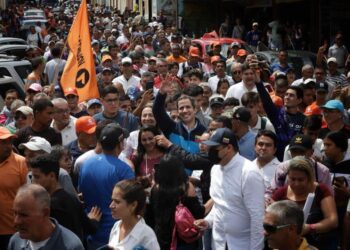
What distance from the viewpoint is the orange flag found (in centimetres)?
1064

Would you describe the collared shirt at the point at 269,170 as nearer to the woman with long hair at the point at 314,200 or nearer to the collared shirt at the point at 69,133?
the woman with long hair at the point at 314,200

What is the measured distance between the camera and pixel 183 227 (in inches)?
241

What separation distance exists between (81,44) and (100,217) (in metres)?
5.16

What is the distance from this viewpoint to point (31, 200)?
4.71 m

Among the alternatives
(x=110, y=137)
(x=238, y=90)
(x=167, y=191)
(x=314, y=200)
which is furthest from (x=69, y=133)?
(x=314, y=200)

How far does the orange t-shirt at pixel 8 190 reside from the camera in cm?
650

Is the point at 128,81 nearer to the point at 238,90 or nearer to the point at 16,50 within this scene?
the point at 238,90

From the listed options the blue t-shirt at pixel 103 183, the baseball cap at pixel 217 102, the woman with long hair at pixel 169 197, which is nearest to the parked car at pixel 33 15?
the baseball cap at pixel 217 102

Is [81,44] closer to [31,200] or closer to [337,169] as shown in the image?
[337,169]

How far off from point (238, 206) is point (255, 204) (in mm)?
184

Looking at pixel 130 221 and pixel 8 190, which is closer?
pixel 130 221

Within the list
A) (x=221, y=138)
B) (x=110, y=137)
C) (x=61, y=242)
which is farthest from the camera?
(x=110, y=137)

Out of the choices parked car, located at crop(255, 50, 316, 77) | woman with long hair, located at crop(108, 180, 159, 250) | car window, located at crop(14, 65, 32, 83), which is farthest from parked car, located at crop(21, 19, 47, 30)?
woman with long hair, located at crop(108, 180, 159, 250)

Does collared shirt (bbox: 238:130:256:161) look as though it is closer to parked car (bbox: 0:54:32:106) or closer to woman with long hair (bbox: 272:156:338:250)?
woman with long hair (bbox: 272:156:338:250)
